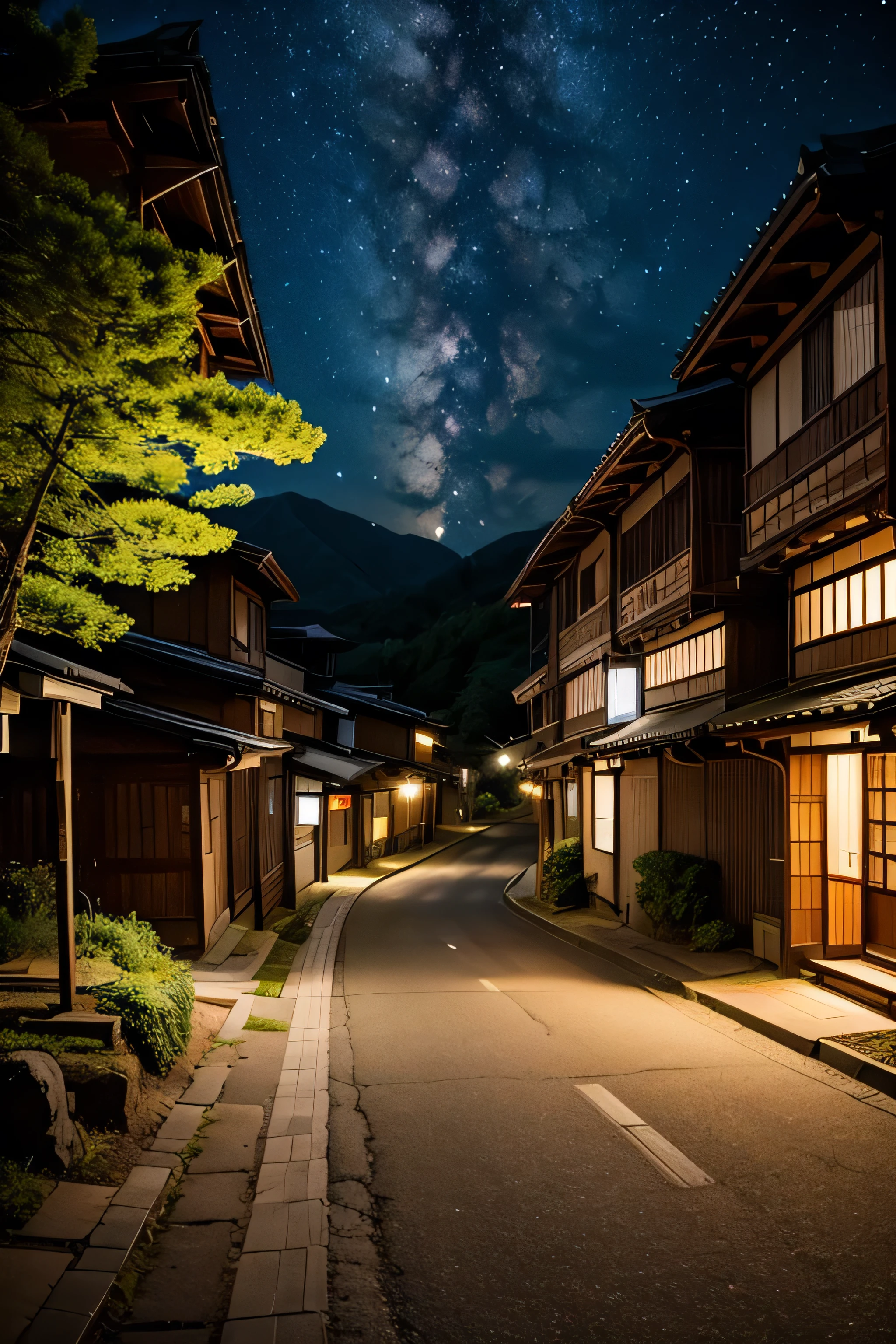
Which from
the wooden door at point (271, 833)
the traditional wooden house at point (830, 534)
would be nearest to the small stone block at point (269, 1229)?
the traditional wooden house at point (830, 534)

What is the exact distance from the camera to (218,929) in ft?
48.6

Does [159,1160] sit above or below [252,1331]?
below

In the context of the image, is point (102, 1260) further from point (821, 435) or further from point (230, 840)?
point (821, 435)

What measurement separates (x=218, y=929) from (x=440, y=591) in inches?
3746

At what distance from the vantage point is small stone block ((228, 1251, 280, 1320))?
4.18m

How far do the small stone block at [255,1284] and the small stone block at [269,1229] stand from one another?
72 millimetres

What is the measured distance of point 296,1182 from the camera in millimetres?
5719

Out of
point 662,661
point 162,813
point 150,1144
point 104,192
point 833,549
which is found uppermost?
point 104,192

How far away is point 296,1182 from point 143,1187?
43.2 inches

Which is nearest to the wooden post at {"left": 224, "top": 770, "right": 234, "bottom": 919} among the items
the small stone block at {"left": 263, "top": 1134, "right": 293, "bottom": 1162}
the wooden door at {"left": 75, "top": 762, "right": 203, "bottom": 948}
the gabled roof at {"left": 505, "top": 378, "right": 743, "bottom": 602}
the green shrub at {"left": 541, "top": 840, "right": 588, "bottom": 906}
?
the wooden door at {"left": 75, "top": 762, "right": 203, "bottom": 948}

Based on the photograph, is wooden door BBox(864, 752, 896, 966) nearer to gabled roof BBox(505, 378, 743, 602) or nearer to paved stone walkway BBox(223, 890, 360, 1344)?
gabled roof BBox(505, 378, 743, 602)

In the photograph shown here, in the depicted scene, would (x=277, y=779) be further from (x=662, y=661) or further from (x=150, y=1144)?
(x=150, y=1144)

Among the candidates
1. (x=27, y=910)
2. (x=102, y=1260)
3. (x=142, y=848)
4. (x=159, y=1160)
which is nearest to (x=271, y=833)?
(x=142, y=848)

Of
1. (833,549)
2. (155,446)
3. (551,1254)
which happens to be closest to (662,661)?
(833,549)
